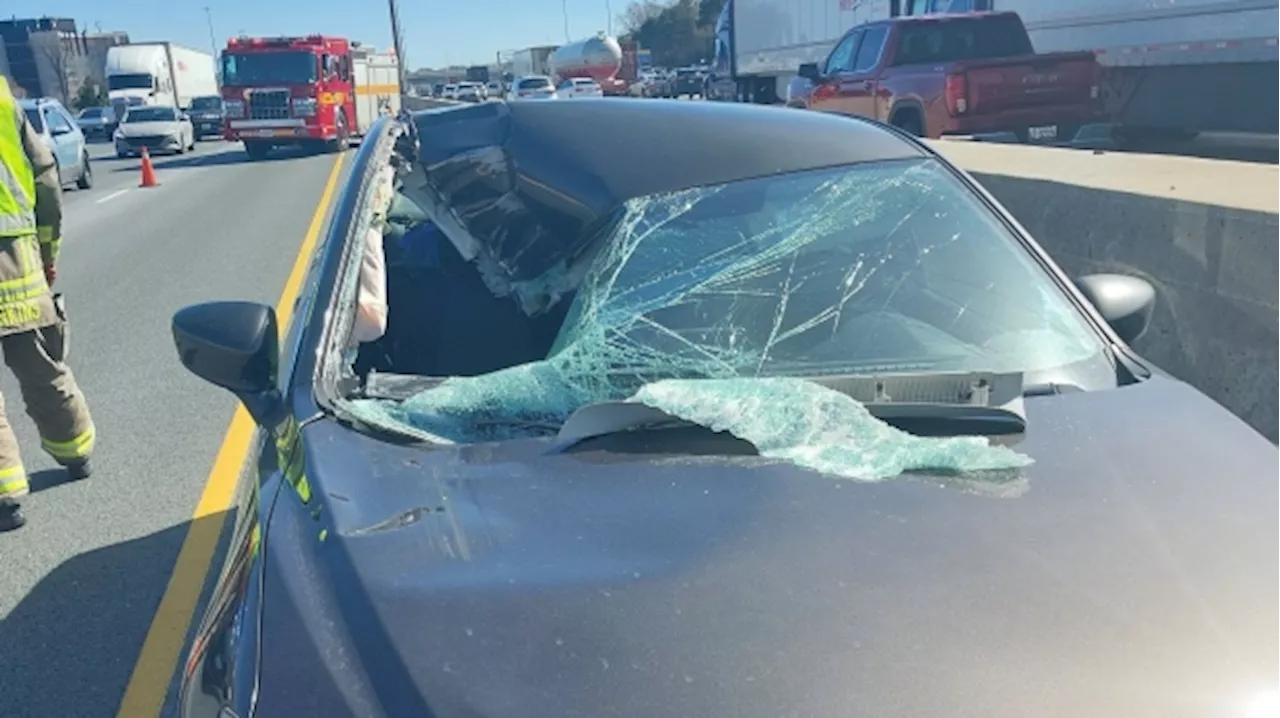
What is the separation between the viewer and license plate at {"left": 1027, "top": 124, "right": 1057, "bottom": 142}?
12.9 m

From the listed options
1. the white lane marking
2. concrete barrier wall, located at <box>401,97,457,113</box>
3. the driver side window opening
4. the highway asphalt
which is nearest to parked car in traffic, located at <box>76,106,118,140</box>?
the white lane marking

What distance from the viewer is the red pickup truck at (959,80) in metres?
12.6

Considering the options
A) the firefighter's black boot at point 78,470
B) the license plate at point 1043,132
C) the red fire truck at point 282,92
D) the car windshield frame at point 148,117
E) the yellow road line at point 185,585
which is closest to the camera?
the yellow road line at point 185,585

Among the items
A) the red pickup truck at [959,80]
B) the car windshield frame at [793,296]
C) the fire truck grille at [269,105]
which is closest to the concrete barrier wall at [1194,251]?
the car windshield frame at [793,296]

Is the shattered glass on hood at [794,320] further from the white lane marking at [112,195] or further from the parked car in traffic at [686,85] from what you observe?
the parked car in traffic at [686,85]

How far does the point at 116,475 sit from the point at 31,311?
2.82 feet

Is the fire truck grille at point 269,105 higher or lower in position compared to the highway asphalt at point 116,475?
higher

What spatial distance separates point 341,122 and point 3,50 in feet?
194

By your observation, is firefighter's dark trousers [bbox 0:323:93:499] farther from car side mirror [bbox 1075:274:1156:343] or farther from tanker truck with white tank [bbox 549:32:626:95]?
tanker truck with white tank [bbox 549:32:626:95]

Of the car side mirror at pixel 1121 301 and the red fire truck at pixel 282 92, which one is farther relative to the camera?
the red fire truck at pixel 282 92

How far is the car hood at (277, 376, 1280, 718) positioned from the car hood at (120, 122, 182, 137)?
110 ft

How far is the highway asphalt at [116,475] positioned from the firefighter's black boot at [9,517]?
1.9 inches

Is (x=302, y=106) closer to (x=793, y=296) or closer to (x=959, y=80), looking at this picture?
(x=959, y=80)

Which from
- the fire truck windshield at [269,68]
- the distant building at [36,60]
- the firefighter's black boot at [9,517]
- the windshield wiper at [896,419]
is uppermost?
the distant building at [36,60]
